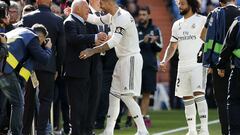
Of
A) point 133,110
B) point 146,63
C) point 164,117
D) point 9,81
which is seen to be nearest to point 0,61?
point 9,81

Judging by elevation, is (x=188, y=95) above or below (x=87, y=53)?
below

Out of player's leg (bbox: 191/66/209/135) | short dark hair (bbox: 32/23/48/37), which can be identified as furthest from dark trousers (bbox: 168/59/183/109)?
short dark hair (bbox: 32/23/48/37)

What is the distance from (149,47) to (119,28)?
4887 millimetres

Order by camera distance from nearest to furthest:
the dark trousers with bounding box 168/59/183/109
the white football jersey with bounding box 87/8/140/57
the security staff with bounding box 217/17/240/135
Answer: the security staff with bounding box 217/17/240/135 < the white football jersey with bounding box 87/8/140/57 < the dark trousers with bounding box 168/59/183/109

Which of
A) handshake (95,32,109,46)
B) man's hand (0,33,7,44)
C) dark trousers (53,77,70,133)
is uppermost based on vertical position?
man's hand (0,33,7,44)

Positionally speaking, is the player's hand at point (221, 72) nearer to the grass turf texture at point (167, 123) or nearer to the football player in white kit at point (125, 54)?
the football player in white kit at point (125, 54)

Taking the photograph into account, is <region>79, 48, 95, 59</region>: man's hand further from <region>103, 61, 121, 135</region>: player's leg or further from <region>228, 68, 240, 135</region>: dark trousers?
<region>228, 68, 240, 135</region>: dark trousers

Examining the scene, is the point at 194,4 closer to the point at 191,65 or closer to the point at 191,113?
the point at 191,65

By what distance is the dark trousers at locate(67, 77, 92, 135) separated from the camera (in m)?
14.1

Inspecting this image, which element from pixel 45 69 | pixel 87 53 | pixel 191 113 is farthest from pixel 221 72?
pixel 45 69

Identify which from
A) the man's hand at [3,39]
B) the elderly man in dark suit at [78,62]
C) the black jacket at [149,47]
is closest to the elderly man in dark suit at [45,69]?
the elderly man in dark suit at [78,62]

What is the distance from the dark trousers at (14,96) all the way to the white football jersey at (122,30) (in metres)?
1.76

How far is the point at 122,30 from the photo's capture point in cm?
1428

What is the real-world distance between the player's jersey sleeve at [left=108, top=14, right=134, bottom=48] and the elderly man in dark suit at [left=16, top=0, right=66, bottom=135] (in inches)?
35.3
